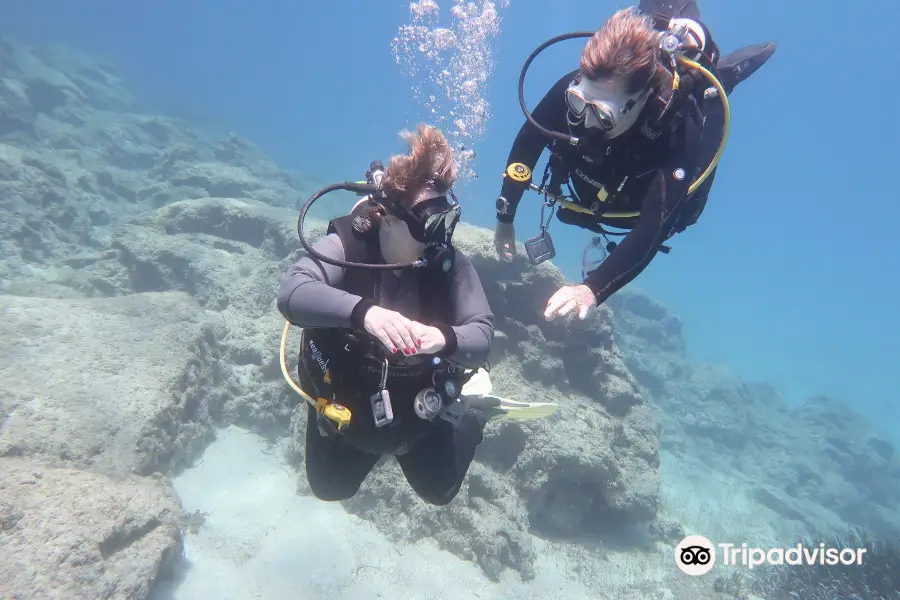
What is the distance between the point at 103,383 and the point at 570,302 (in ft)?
23.1

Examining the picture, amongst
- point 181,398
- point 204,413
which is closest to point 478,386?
point 181,398

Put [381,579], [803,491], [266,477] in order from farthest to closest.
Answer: [803,491] → [266,477] → [381,579]

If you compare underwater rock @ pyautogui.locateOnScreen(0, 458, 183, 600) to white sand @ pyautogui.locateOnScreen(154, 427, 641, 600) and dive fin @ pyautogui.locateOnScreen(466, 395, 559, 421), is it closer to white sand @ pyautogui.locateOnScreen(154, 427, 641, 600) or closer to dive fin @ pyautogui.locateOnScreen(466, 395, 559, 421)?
white sand @ pyautogui.locateOnScreen(154, 427, 641, 600)

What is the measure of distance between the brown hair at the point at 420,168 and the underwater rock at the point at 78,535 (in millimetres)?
5028

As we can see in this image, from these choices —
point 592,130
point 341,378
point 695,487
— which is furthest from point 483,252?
point 695,487

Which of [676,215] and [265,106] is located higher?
[676,215]

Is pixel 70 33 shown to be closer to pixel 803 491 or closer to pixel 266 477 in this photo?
pixel 266 477

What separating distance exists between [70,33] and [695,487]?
86484 millimetres

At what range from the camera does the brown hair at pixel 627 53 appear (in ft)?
10.1

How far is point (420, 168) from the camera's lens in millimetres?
2771

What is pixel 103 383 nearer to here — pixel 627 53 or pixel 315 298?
pixel 315 298

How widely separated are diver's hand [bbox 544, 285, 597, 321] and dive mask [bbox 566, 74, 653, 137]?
1.29m

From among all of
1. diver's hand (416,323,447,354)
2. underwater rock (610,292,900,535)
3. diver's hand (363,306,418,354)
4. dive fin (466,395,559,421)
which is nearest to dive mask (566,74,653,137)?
diver's hand (416,323,447,354)

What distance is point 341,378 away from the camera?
307 centimetres
